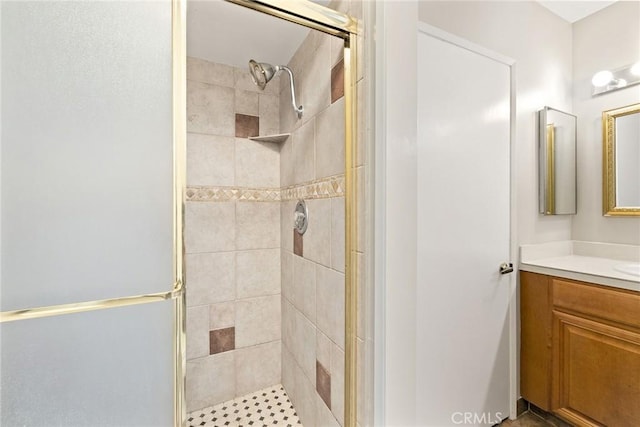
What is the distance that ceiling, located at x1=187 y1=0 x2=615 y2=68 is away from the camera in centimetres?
120

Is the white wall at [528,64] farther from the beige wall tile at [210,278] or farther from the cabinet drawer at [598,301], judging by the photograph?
the beige wall tile at [210,278]

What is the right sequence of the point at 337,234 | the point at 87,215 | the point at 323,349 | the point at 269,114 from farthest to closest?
the point at 269,114
the point at 323,349
the point at 337,234
the point at 87,215

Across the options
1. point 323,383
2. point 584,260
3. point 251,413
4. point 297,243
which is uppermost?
point 297,243

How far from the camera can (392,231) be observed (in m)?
0.79

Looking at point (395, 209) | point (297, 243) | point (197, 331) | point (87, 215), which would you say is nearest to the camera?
point (87, 215)

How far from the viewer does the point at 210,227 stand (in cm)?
158

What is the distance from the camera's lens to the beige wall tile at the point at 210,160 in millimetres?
1533

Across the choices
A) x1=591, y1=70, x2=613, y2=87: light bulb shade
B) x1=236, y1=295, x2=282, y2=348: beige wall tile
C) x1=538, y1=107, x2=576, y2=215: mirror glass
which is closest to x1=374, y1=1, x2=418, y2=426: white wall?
x1=236, y1=295, x2=282, y2=348: beige wall tile

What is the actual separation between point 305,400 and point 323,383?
31cm

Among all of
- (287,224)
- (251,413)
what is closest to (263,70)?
(287,224)

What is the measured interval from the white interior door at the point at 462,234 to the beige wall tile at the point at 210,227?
3.46 feet

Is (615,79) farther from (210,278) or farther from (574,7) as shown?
(210,278)

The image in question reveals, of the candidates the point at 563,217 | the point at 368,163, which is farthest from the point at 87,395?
the point at 563,217

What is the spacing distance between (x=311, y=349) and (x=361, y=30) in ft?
4.19
